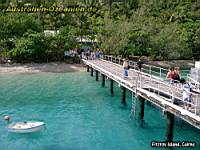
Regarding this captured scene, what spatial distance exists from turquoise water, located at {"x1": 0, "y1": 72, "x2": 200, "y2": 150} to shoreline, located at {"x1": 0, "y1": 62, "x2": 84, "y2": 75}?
322 inches

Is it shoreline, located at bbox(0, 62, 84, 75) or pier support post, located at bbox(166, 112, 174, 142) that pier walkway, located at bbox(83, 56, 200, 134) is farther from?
shoreline, located at bbox(0, 62, 84, 75)

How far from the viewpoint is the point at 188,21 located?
7425cm

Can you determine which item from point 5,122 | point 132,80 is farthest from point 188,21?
point 5,122

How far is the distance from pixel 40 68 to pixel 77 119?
90.1 ft

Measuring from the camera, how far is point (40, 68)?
2111 inches

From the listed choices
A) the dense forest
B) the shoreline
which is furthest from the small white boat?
the dense forest

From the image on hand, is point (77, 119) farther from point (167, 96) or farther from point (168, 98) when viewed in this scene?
point (168, 98)

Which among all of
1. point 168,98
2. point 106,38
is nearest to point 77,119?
point 168,98

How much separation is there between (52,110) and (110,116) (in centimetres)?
520

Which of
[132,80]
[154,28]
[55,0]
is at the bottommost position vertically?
[132,80]

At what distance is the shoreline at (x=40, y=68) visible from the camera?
5181cm

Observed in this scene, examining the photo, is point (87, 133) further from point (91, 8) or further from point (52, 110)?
point (91, 8)

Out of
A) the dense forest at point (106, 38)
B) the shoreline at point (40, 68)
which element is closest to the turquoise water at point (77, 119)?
the shoreline at point (40, 68)

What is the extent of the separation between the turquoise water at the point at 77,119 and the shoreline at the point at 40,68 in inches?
322
